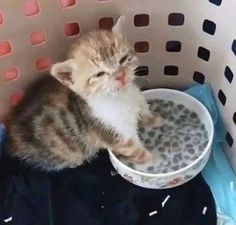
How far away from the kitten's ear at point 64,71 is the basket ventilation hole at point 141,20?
0.24 m

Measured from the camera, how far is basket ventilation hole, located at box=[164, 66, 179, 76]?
1.35m

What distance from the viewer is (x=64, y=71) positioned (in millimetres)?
1086

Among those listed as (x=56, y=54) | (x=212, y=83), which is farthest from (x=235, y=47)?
(x=56, y=54)

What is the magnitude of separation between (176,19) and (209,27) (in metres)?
0.08

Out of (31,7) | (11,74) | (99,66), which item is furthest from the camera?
(11,74)

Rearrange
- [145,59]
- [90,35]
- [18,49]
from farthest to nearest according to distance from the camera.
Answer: [145,59], [18,49], [90,35]

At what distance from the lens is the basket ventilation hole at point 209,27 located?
1.19m

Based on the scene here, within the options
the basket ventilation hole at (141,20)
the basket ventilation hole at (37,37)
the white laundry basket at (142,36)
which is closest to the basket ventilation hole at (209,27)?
the white laundry basket at (142,36)

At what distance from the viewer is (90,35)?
3.68ft

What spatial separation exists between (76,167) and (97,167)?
0.16ft

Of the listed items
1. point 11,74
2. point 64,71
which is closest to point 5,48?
point 11,74

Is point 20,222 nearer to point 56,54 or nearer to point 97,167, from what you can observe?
point 97,167

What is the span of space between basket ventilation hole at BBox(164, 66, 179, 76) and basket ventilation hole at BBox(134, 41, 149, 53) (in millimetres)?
77

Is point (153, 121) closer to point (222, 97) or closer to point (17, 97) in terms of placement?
point (222, 97)
